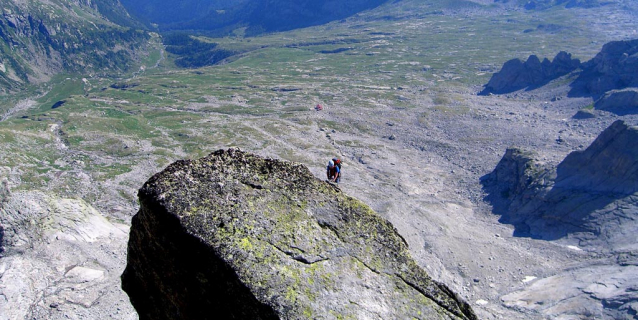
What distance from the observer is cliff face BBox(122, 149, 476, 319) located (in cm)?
747

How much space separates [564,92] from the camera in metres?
133

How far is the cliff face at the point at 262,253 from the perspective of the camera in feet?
24.5

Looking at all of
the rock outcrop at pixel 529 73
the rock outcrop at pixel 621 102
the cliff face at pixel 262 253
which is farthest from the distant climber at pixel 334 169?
the rock outcrop at pixel 529 73

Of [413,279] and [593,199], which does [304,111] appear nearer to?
[593,199]

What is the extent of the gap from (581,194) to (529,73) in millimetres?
102509

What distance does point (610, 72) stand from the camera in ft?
431

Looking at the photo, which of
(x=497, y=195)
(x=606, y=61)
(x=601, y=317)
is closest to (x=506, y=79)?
(x=606, y=61)

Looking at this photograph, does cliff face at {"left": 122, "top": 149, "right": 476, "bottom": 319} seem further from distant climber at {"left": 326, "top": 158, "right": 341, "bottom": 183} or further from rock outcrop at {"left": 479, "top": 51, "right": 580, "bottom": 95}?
rock outcrop at {"left": 479, "top": 51, "right": 580, "bottom": 95}

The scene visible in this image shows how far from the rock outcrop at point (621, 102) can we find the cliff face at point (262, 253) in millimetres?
123725

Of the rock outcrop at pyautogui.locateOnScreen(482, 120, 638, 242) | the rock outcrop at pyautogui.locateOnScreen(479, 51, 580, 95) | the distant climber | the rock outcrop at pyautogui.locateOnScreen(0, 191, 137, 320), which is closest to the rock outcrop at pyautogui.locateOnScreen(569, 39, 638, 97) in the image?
the rock outcrop at pyautogui.locateOnScreen(479, 51, 580, 95)

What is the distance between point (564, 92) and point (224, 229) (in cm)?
15288

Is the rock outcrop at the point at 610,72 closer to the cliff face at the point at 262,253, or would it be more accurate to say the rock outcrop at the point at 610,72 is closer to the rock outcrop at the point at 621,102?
the rock outcrop at the point at 621,102

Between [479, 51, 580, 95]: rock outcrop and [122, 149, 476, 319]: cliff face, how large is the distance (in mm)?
152408

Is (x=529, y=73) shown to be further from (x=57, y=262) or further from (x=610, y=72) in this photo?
(x=57, y=262)
